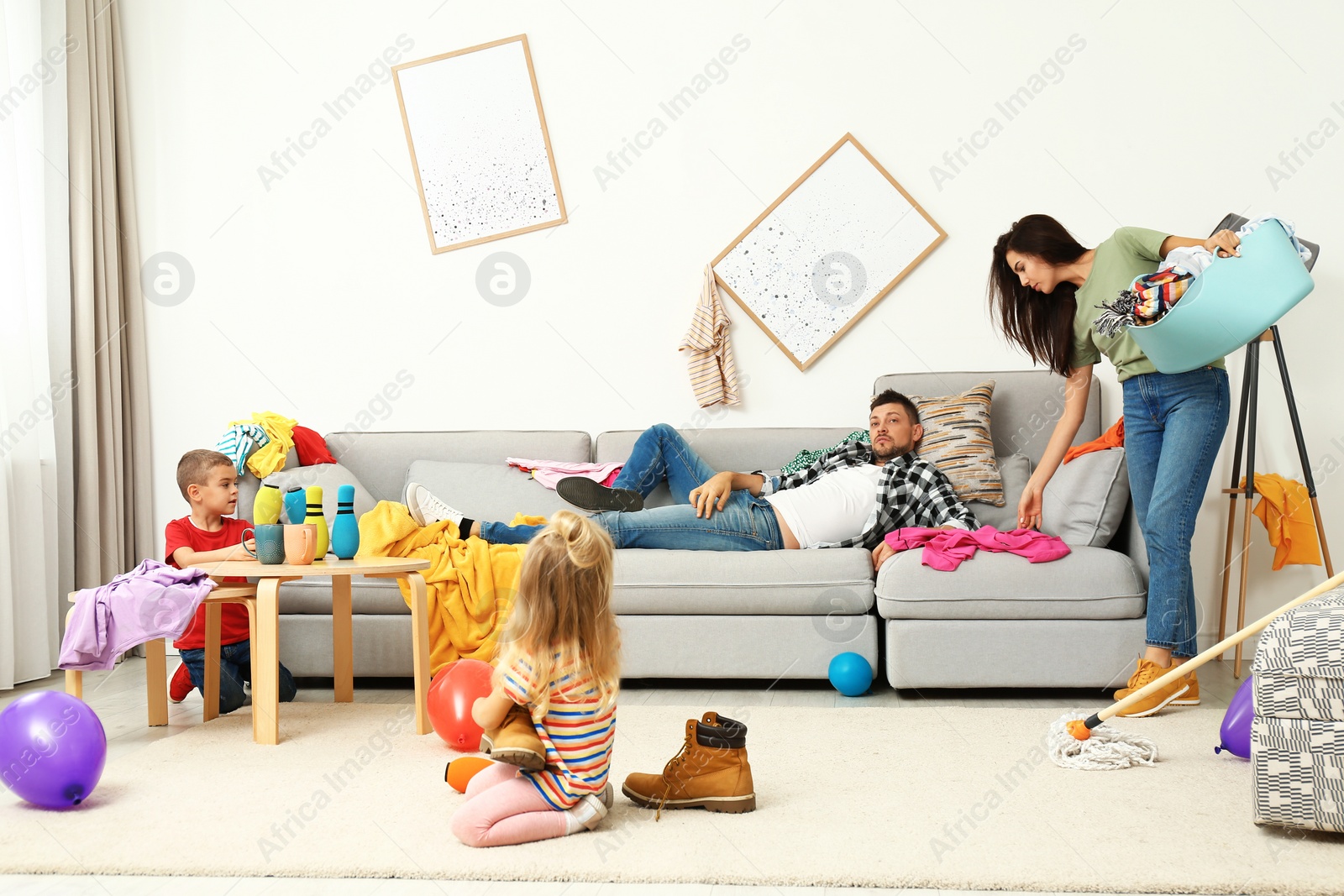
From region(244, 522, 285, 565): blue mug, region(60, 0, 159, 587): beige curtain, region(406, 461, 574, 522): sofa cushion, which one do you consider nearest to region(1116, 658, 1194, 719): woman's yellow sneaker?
region(406, 461, 574, 522): sofa cushion

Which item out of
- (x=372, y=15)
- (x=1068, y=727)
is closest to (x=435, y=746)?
(x=1068, y=727)

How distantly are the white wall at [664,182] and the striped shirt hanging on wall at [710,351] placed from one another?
74 millimetres

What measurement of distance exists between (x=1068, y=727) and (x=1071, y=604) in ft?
2.01

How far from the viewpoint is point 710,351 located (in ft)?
12.0

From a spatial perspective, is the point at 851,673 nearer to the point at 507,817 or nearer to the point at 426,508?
the point at 507,817

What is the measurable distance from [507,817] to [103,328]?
9.41 feet

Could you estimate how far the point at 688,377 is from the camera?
12.2 ft

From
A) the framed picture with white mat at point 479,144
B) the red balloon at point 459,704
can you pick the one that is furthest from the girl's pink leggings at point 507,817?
the framed picture with white mat at point 479,144

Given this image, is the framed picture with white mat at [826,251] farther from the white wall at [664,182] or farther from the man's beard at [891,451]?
the man's beard at [891,451]

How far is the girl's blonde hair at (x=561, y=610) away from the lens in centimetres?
160

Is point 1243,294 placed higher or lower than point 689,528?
higher

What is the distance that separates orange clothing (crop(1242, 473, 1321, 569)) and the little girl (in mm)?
2525

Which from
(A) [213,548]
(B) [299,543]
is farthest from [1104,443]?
(A) [213,548]

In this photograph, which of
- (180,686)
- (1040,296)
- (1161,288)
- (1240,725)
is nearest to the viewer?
(1240,725)
